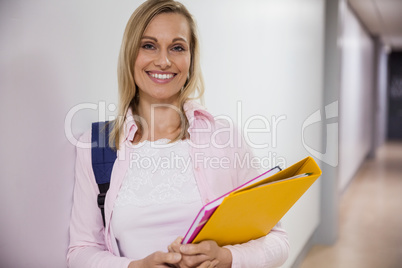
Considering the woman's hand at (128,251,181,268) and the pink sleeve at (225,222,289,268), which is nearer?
the woman's hand at (128,251,181,268)

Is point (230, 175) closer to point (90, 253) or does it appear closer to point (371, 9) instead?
point (90, 253)

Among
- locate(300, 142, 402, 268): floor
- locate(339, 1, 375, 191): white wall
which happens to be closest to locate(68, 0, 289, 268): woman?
locate(300, 142, 402, 268): floor

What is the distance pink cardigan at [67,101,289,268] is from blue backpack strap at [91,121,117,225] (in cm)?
1

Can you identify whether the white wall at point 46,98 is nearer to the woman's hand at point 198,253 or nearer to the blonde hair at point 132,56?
the blonde hair at point 132,56

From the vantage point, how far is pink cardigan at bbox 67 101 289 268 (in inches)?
50.2

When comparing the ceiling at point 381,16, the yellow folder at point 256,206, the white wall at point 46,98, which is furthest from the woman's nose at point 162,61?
the ceiling at point 381,16

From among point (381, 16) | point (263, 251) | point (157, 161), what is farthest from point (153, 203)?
point (381, 16)

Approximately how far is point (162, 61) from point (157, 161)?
0.32m

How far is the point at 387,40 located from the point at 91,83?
1108cm

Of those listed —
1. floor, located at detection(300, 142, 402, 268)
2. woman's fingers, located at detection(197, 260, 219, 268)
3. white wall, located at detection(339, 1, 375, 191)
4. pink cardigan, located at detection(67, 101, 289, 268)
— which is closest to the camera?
woman's fingers, located at detection(197, 260, 219, 268)

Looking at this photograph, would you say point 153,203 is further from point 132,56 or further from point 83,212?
point 132,56

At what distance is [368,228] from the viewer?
448 centimetres

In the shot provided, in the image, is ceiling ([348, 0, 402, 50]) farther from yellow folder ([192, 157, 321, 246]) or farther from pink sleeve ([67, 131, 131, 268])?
pink sleeve ([67, 131, 131, 268])

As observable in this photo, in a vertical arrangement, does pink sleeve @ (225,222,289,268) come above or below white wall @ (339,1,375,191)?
below
